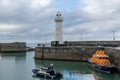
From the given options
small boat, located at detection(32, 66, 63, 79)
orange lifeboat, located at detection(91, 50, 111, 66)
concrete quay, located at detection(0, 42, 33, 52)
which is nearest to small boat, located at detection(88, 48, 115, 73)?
orange lifeboat, located at detection(91, 50, 111, 66)

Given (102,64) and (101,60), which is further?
(101,60)

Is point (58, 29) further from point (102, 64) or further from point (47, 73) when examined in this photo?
point (47, 73)

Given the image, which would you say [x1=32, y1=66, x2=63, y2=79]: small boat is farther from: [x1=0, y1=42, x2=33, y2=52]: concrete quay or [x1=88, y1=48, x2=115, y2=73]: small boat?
[x1=0, y1=42, x2=33, y2=52]: concrete quay

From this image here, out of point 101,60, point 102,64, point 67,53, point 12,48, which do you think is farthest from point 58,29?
point 12,48

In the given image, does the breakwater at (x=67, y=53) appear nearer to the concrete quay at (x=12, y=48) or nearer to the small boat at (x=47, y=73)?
the small boat at (x=47, y=73)

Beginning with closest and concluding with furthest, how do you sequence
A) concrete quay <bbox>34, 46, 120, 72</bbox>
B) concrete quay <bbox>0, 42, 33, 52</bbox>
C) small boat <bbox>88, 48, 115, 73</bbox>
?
1. small boat <bbox>88, 48, 115, 73</bbox>
2. concrete quay <bbox>34, 46, 120, 72</bbox>
3. concrete quay <bbox>0, 42, 33, 52</bbox>

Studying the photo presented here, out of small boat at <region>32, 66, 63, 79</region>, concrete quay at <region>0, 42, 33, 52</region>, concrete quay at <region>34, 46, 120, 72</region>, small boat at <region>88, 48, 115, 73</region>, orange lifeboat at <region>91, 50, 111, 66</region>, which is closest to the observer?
small boat at <region>32, 66, 63, 79</region>

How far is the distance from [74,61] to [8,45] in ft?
151

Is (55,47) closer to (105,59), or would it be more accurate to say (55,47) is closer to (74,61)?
(74,61)

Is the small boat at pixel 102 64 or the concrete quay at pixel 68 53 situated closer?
the small boat at pixel 102 64

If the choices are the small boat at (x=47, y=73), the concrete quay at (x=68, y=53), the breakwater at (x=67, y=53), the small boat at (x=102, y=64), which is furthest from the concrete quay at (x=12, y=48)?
the small boat at (x=47, y=73)

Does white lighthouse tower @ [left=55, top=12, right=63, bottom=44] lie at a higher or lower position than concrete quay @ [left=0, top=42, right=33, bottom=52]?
higher

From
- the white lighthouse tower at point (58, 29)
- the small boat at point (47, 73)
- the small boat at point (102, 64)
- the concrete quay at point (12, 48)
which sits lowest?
the small boat at point (47, 73)

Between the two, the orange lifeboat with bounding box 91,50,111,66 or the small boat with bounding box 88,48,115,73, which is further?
the orange lifeboat with bounding box 91,50,111,66
